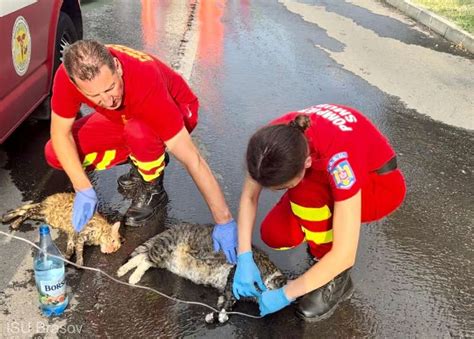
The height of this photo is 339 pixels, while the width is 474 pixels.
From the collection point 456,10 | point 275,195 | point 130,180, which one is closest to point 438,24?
point 456,10

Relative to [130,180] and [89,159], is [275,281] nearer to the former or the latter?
[130,180]

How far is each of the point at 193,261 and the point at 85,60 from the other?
4.08 feet

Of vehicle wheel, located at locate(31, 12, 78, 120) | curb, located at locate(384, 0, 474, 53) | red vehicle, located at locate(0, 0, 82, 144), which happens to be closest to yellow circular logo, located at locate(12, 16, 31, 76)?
red vehicle, located at locate(0, 0, 82, 144)

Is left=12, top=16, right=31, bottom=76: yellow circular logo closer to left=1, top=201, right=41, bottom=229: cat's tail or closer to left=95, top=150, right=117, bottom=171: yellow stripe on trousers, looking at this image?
left=95, top=150, right=117, bottom=171: yellow stripe on trousers

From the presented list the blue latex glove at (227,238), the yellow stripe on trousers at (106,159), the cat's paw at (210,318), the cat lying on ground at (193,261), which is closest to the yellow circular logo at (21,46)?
the yellow stripe on trousers at (106,159)

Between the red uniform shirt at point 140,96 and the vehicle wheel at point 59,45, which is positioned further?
the vehicle wheel at point 59,45

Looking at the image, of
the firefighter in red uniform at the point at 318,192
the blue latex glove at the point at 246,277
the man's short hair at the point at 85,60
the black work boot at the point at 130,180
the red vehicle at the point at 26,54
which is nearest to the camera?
the firefighter in red uniform at the point at 318,192

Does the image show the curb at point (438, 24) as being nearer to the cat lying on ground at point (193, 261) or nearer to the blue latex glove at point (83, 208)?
the cat lying on ground at point (193, 261)

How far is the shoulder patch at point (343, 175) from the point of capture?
247cm

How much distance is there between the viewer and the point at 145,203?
3.61m

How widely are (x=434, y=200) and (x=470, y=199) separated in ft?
0.98

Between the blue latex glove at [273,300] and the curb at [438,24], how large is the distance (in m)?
7.23

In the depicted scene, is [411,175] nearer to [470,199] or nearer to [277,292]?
[470,199]

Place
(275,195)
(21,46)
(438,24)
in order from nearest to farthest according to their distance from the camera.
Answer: (21,46) < (275,195) < (438,24)
